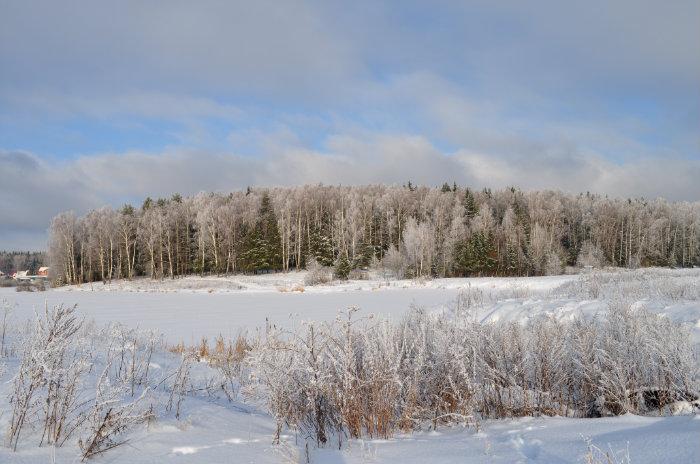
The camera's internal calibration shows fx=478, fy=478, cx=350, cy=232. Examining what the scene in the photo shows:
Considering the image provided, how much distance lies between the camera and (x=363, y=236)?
63.0 m

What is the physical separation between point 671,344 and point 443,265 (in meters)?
52.7

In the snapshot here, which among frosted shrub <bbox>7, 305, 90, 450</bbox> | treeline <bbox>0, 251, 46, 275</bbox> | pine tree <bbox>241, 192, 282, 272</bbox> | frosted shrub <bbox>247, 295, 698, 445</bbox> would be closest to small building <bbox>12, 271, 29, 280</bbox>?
treeline <bbox>0, 251, 46, 275</bbox>

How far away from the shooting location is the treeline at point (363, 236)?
2312 inches

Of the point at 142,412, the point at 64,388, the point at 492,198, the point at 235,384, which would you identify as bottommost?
the point at 235,384

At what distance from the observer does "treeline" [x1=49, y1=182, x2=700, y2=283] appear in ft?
193

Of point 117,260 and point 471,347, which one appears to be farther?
point 117,260

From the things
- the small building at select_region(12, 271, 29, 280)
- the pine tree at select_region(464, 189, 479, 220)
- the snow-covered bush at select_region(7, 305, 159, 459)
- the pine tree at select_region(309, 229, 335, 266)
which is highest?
the pine tree at select_region(464, 189, 479, 220)

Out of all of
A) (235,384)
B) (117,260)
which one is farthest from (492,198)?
(235,384)

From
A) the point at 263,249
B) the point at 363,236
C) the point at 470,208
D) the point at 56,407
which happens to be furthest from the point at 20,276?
the point at 56,407

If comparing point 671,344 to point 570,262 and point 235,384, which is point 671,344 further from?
point 570,262

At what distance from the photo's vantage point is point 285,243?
65.1m

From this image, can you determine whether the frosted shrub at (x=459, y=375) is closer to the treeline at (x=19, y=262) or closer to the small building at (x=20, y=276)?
the small building at (x=20, y=276)

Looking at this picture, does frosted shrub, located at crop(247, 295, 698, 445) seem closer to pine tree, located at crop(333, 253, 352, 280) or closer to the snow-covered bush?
the snow-covered bush

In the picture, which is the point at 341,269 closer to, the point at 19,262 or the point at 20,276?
the point at 20,276
